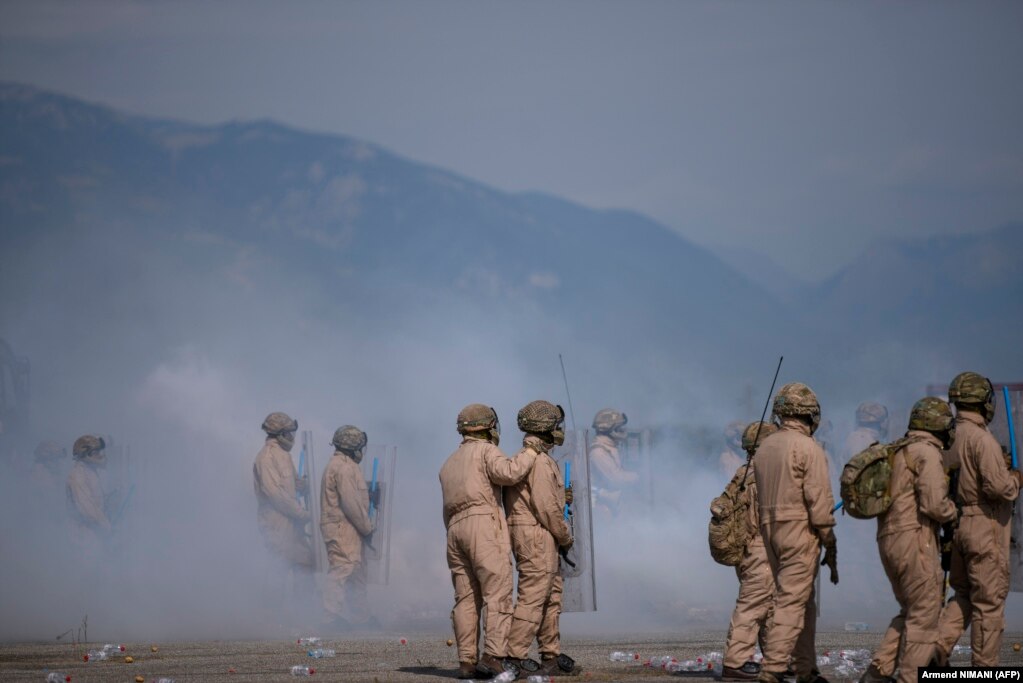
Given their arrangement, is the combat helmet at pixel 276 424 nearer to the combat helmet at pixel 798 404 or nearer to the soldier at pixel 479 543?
the soldier at pixel 479 543

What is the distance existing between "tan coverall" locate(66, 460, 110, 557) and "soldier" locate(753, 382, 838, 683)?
1448cm

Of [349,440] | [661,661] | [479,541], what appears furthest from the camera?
[349,440]

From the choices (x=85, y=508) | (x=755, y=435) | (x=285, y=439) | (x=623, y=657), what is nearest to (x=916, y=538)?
(x=755, y=435)

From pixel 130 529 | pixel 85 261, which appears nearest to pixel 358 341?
pixel 85 261

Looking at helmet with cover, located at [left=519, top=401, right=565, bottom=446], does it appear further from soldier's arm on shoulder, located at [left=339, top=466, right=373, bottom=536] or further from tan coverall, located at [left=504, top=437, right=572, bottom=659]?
soldier's arm on shoulder, located at [left=339, top=466, right=373, bottom=536]

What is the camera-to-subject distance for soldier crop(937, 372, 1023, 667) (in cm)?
1090

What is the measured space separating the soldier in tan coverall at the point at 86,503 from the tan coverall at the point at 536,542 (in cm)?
1220

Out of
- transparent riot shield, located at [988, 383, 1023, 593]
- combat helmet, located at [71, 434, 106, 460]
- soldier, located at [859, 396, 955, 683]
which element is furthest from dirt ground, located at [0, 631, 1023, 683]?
combat helmet, located at [71, 434, 106, 460]

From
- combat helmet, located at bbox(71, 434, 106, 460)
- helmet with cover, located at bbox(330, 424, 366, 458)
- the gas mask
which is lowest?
helmet with cover, located at bbox(330, 424, 366, 458)

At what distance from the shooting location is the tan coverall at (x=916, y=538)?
34.0 ft

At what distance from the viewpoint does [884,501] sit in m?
10.4

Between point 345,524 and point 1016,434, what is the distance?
1000 cm

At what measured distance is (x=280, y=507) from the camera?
21.7 meters

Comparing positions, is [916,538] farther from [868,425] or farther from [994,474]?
[868,425]
